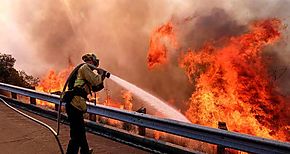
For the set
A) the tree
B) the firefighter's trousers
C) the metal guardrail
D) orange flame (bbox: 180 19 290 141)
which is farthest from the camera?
the tree

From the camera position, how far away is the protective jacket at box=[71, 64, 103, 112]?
6.12 meters

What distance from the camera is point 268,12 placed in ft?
80.0

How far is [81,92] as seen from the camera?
244 inches

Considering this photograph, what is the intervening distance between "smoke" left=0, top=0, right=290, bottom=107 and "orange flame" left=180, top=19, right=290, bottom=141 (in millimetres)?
2333

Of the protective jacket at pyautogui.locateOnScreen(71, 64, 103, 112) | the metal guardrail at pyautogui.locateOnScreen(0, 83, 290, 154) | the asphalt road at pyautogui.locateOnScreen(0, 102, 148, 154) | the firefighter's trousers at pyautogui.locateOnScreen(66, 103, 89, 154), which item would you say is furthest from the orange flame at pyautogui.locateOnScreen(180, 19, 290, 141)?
the protective jacket at pyautogui.locateOnScreen(71, 64, 103, 112)

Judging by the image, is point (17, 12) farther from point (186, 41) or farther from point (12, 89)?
point (12, 89)

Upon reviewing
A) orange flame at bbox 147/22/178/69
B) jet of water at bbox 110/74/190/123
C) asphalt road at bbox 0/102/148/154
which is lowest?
asphalt road at bbox 0/102/148/154

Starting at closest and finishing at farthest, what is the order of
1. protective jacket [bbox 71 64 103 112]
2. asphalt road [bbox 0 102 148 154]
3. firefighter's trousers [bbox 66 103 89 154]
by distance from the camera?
1. protective jacket [bbox 71 64 103 112]
2. firefighter's trousers [bbox 66 103 89 154]
3. asphalt road [bbox 0 102 148 154]

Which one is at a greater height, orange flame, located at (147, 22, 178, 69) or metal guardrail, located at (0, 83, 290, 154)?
orange flame, located at (147, 22, 178, 69)

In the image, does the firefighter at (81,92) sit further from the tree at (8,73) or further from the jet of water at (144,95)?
the tree at (8,73)

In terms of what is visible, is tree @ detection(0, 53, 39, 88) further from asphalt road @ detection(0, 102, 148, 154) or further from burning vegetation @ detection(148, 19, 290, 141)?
burning vegetation @ detection(148, 19, 290, 141)

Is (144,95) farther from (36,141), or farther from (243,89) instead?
(243,89)

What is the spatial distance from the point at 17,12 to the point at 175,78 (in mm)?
27111

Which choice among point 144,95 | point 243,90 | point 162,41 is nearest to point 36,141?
point 144,95
